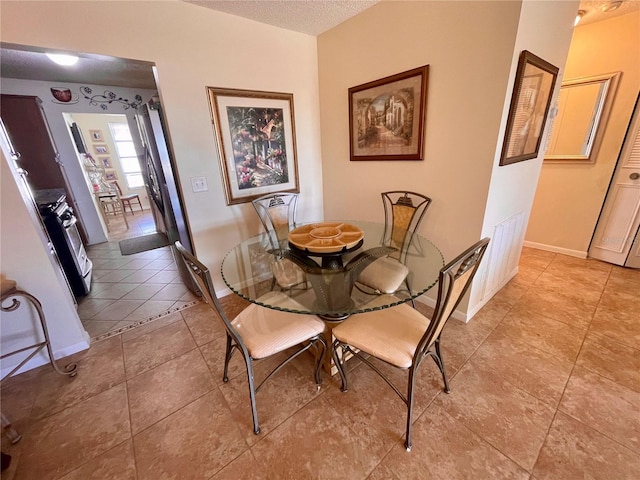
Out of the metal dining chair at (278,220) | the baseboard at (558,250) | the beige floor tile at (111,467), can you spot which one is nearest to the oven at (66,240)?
the metal dining chair at (278,220)

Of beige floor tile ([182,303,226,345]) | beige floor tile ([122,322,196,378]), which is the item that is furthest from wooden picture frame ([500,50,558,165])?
beige floor tile ([122,322,196,378])

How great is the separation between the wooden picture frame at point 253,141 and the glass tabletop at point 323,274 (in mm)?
722

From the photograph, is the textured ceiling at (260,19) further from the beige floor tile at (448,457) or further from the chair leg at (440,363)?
the beige floor tile at (448,457)

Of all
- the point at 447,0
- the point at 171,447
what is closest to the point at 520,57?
the point at 447,0

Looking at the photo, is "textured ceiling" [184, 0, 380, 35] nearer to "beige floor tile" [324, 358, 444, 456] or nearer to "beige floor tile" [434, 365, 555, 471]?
"beige floor tile" [324, 358, 444, 456]

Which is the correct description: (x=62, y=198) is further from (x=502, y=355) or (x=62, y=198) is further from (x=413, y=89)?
(x=502, y=355)

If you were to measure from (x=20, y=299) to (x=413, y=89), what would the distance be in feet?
10.2

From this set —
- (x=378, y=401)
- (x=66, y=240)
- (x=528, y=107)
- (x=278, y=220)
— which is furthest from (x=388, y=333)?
(x=66, y=240)

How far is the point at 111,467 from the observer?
4.03 ft

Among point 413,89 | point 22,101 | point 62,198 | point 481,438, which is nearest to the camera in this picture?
point 481,438

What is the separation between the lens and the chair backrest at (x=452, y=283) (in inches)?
39.2

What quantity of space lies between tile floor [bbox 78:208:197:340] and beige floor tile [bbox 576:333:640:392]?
124 inches

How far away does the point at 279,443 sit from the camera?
1.30m

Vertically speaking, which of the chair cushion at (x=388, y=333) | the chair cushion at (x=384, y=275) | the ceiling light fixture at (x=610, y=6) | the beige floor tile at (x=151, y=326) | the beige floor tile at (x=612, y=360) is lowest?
the beige floor tile at (x=612, y=360)
